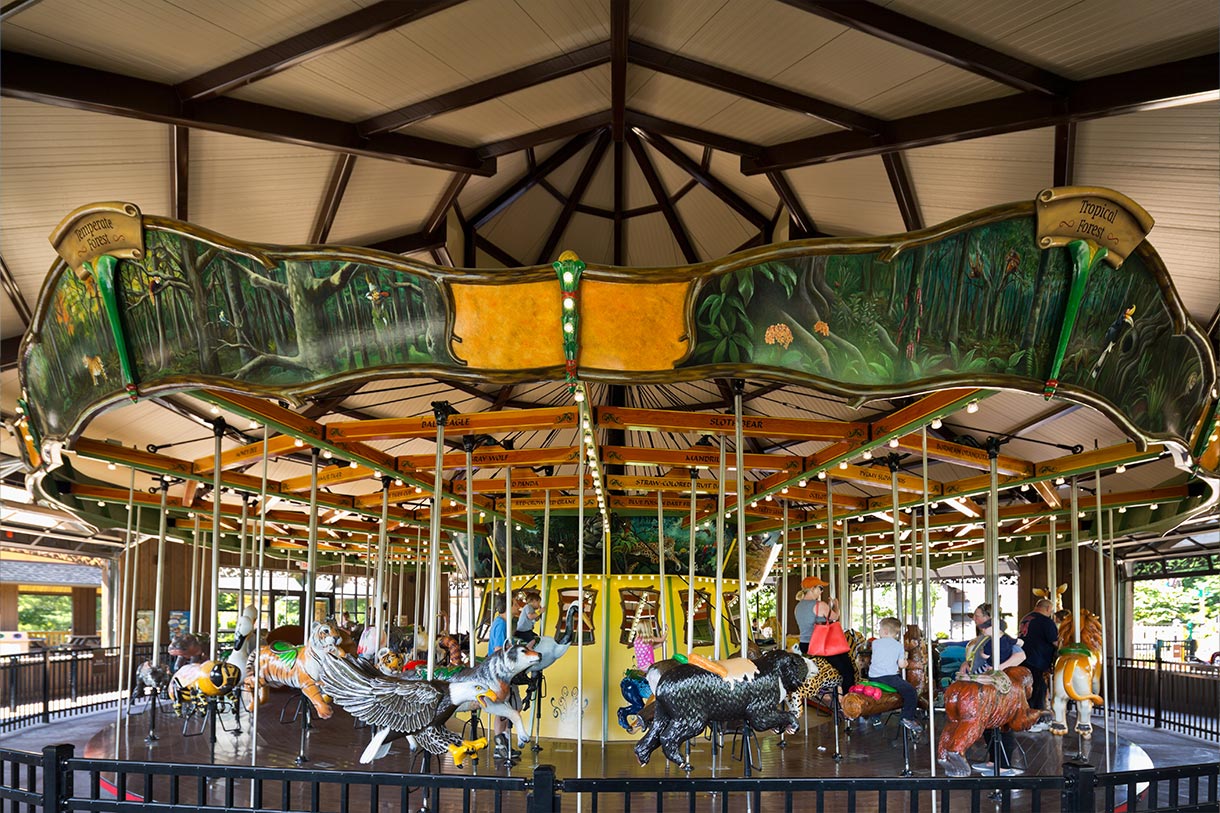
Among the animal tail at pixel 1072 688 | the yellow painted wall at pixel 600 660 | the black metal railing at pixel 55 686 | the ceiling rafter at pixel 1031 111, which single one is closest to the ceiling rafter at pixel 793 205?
the ceiling rafter at pixel 1031 111

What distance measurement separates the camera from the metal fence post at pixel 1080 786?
3816mm

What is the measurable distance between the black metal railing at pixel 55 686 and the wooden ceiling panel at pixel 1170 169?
1140 cm

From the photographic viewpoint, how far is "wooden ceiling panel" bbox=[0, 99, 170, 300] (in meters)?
5.48

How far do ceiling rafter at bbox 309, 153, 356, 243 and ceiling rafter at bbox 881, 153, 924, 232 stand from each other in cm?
371

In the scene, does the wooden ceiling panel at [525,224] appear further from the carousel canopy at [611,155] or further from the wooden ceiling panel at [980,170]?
the wooden ceiling panel at [980,170]

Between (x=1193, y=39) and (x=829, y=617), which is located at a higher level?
(x=1193, y=39)

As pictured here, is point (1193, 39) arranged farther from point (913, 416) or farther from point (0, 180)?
point (0, 180)

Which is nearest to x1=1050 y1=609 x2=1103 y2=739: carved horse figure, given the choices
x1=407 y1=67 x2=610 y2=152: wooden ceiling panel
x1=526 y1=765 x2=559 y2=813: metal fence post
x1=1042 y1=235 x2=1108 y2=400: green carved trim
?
x1=1042 y1=235 x2=1108 y2=400: green carved trim

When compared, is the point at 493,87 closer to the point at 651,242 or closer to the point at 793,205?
the point at 793,205

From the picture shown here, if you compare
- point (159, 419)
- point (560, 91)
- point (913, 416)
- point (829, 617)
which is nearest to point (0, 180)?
point (560, 91)

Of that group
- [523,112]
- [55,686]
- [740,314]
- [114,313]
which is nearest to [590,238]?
Answer: [523,112]

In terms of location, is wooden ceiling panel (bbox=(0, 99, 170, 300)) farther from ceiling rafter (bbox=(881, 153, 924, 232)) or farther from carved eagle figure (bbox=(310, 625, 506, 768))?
ceiling rafter (bbox=(881, 153, 924, 232))

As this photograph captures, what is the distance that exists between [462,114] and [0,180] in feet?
9.67

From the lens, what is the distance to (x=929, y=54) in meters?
5.21
